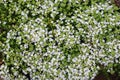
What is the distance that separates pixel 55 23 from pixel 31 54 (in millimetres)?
545

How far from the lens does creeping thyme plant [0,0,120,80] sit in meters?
3.67

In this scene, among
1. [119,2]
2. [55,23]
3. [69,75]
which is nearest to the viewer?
[69,75]

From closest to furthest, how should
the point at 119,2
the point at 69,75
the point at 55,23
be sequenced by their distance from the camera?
the point at 69,75
the point at 55,23
the point at 119,2

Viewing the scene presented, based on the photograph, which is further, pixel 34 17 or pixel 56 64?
pixel 34 17

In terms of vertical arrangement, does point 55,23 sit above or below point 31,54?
above

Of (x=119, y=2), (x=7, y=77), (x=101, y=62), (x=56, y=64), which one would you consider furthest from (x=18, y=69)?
(x=119, y=2)

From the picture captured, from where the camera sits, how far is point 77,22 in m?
3.82

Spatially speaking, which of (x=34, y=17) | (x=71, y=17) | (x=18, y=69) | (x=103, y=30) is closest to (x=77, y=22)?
(x=71, y=17)

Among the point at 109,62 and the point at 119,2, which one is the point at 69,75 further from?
the point at 119,2

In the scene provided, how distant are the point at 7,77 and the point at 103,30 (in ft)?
4.75

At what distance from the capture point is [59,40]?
371 cm

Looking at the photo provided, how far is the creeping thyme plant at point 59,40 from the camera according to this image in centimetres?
367

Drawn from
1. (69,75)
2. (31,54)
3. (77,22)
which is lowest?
(69,75)

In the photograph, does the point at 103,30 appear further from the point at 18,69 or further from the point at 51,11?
the point at 18,69
